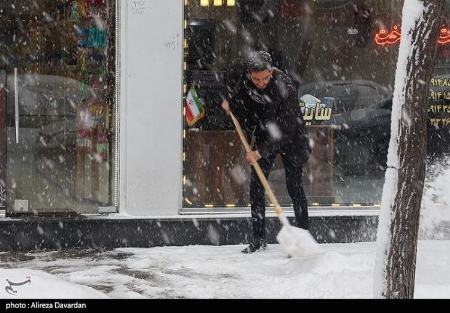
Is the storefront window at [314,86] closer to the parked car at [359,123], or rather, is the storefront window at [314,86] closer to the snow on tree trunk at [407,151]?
the parked car at [359,123]

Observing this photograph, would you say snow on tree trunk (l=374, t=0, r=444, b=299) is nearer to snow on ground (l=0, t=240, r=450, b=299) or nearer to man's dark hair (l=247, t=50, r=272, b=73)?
snow on ground (l=0, t=240, r=450, b=299)

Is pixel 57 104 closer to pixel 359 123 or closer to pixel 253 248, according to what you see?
pixel 253 248

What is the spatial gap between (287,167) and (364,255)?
1.30 metres

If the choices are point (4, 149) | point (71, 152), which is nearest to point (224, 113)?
point (71, 152)

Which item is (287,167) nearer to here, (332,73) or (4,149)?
(332,73)

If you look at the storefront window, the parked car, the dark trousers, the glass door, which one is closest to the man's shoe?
the dark trousers

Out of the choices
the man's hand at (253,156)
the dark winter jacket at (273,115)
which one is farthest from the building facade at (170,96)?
the man's hand at (253,156)

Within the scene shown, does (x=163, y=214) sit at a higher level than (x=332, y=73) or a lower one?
lower

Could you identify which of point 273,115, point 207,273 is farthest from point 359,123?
point 207,273

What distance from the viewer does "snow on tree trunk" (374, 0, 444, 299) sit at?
4551 millimetres

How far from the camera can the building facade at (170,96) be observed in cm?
795

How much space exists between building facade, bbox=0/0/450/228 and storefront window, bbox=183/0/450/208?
11 millimetres

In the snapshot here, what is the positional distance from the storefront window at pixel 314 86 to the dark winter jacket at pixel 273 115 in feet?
2.82
